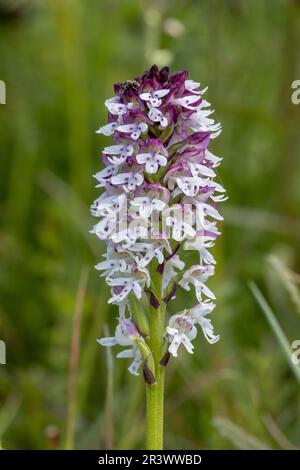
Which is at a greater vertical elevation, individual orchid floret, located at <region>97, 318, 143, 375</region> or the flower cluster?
the flower cluster

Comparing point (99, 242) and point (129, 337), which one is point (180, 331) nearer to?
point (129, 337)

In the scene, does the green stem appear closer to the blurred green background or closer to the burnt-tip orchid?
the burnt-tip orchid


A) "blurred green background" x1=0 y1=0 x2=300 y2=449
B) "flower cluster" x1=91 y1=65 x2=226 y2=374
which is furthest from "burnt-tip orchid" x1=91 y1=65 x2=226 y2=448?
"blurred green background" x1=0 y1=0 x2=300 y2=449

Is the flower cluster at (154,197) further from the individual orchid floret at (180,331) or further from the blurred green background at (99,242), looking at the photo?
the blurred green background at (99,242)

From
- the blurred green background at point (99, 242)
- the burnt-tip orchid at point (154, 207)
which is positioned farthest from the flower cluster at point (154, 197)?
the blurred green background at point (99, 242)

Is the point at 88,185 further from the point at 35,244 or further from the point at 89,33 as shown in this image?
the point at 89,33
